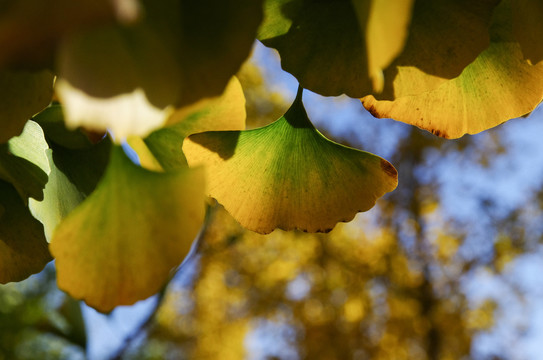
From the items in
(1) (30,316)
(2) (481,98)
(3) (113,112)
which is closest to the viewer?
(3) (113,112)

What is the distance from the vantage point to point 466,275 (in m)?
4.62

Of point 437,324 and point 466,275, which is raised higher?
point 466,275

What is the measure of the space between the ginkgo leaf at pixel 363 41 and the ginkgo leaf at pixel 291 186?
0.14 ft

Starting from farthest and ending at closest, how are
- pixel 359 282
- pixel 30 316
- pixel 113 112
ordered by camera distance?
pixel 359 282 < pixel 30 316 < pixel 113 112

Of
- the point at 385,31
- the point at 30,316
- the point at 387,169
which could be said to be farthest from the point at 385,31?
the point at 30,316

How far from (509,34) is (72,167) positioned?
0.21 metres

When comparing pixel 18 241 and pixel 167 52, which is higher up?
pixel 167 52

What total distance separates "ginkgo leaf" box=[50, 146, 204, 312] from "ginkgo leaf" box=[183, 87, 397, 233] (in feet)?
0.21

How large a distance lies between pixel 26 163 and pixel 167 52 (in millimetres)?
138

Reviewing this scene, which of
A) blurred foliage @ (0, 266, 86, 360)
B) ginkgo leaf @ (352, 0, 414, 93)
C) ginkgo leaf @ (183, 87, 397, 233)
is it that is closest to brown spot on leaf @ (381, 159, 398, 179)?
ginkgo leaf @ (183, 87, 397, 233)

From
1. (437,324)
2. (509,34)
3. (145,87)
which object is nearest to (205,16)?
(145,87)

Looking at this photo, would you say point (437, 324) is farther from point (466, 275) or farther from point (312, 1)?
point (312, 1)

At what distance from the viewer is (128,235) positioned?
0.48ft

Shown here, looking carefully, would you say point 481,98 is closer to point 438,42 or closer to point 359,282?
point 438,42
